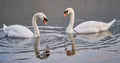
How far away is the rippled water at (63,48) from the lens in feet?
22.6

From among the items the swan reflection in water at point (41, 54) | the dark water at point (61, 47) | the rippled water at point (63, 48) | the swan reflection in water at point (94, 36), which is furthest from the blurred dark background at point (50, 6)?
the swan reflection in water at point (41, 54)

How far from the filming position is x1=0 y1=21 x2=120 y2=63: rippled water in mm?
6902

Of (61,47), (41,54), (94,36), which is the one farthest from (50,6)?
(41,54)

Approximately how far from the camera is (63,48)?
787 centimetres

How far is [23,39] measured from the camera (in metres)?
9.13

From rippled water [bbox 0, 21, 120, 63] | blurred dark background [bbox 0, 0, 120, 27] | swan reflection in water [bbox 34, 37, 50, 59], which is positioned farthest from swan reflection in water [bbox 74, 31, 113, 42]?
blurred dark background [bbox 0, 0, 120, 27]

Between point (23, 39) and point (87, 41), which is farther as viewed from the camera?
point (23, 39)

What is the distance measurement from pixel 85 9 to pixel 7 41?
8.11 metres

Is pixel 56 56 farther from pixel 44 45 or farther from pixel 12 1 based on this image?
pixel 12 1

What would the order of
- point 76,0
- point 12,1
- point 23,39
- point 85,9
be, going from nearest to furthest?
point 23,39 < point 85,9 < point 76,0 < point 12,1

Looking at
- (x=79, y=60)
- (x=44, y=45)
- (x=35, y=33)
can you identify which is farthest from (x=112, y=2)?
(x=79, y=60)

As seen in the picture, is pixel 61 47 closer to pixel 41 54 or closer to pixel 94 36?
pixel 41 54

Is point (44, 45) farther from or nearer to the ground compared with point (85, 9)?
nearer to the ground

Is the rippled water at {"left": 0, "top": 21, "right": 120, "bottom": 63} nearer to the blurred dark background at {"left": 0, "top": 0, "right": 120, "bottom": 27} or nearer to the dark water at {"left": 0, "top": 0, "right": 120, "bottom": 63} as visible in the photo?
the dark water at {"left": 0, "top": 0, "right": 120, "bottom": 63}
